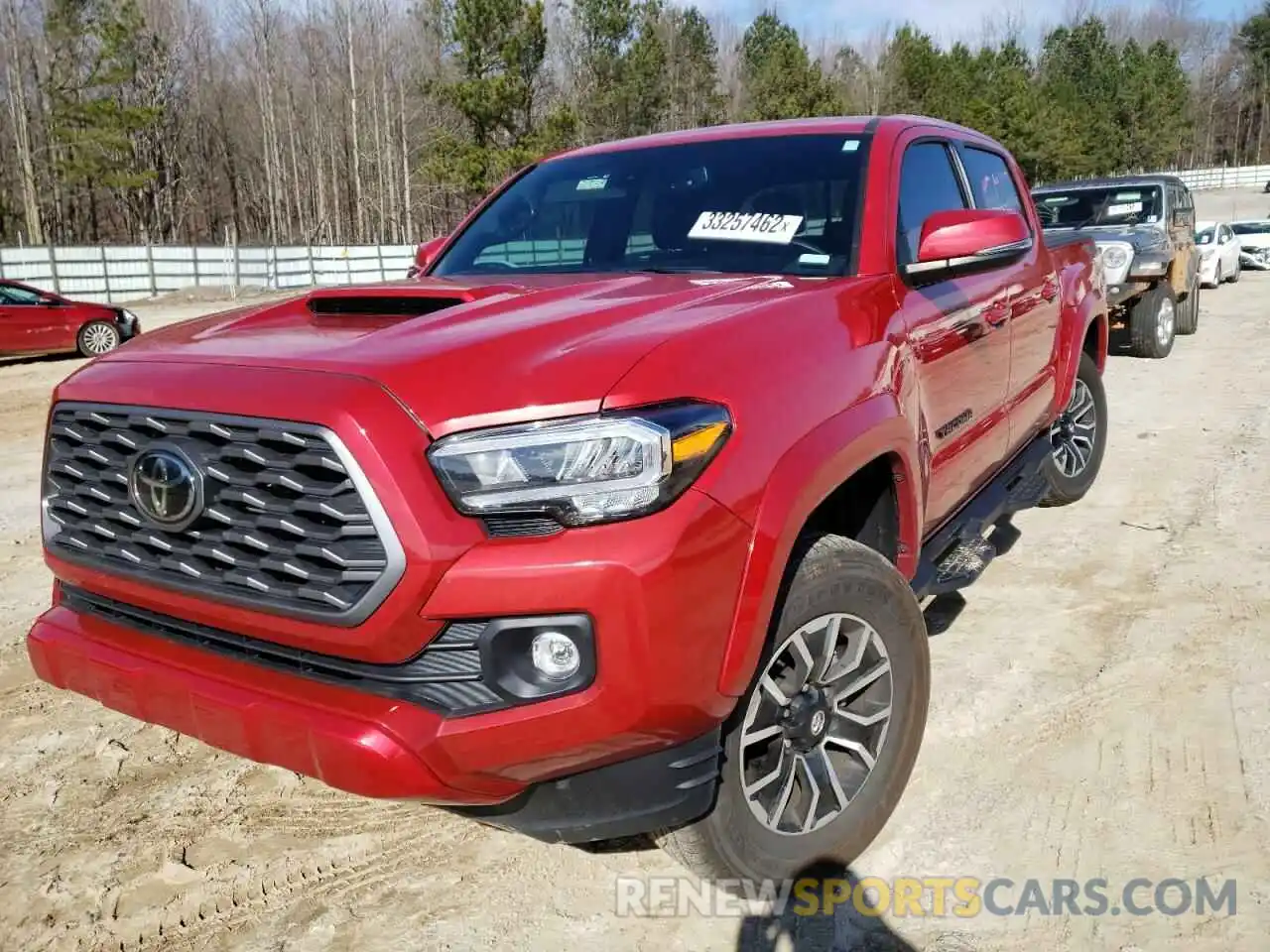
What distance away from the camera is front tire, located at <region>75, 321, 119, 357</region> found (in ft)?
48.3

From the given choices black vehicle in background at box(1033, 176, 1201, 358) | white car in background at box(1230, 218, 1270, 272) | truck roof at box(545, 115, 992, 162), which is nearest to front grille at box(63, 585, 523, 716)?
truck roof at box(545, 115, 992, 162)

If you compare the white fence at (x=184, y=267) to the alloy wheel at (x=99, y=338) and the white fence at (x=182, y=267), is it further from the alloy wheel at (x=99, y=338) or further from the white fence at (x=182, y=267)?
the alloy wheel at (x=99, y=338)

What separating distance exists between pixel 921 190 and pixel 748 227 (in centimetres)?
74

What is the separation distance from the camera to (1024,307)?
414cm

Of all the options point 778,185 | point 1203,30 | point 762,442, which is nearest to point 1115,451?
point 778,185

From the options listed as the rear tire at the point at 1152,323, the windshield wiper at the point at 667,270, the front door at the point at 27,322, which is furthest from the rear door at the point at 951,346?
the front door at the point at 27,322

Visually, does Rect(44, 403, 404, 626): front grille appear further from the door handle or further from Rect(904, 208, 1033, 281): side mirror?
the door handle

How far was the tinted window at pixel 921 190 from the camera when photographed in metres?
3.20

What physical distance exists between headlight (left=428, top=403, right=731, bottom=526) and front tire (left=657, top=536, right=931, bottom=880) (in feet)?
1.96

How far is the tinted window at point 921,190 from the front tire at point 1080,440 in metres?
2.11

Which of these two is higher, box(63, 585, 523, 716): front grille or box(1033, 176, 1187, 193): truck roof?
box(1033, 176, 1187, 193): truck roof

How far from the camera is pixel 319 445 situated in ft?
6.34

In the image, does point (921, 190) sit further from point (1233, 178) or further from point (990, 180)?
point (1233, 178)

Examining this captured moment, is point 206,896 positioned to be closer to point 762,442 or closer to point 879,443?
point 762,442
